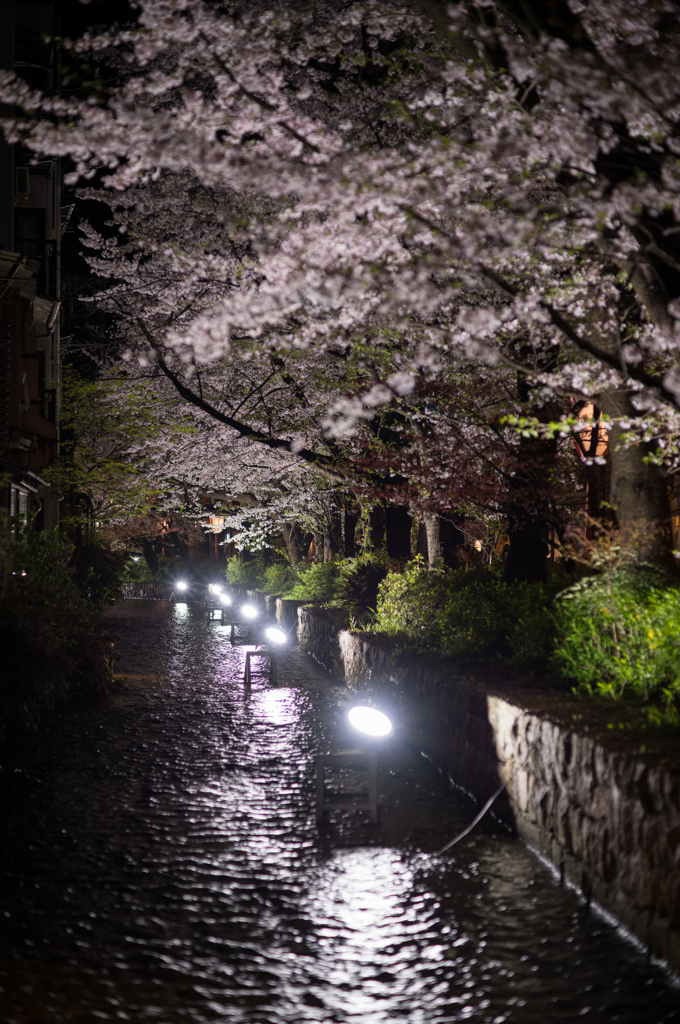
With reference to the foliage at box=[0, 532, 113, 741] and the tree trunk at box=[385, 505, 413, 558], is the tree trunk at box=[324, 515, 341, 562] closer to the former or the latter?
the tree trunk at box=[385, 505, 413, 558]

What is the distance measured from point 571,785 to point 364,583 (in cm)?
1331

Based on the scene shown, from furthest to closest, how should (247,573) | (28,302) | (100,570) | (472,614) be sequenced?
(247,573) → (100,570) → (28,302) → (472,614)

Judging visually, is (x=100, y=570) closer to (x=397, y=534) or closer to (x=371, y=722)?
(x=397, y=534)

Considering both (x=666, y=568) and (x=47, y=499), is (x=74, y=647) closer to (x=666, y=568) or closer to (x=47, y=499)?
(x=666, y=568)

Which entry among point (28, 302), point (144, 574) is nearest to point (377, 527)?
point (28, 302)

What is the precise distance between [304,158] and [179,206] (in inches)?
478

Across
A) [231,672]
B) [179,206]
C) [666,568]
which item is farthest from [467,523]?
[666,568]

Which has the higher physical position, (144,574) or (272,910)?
(144,574)

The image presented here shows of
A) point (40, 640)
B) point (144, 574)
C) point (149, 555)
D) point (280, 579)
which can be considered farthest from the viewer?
point (149, 555)

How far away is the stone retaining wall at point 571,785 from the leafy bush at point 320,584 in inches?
535

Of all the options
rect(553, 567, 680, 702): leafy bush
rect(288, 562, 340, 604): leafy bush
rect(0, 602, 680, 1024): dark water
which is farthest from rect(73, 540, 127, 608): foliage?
rect(553, 567, 680, 702): leafy bush

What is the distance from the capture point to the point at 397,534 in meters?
20.2

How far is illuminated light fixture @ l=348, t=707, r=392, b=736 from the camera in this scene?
7.33 m

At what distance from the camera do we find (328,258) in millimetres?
7684
